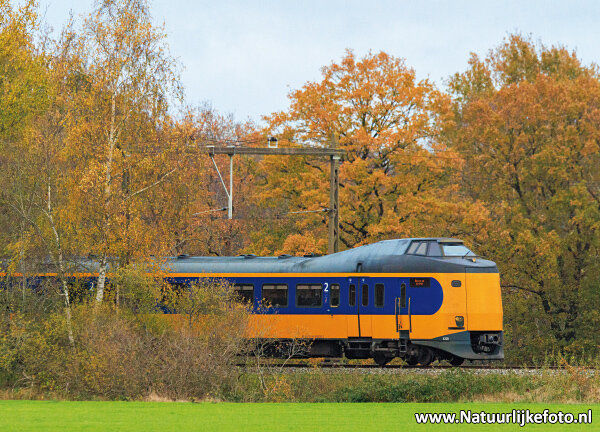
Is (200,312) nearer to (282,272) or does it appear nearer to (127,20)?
(282,272)

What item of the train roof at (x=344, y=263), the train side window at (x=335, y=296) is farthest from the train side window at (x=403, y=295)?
the train side window at (x=335, y=296)

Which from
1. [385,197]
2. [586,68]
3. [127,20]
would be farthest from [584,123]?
[127,20]

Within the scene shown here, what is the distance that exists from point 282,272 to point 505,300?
19.6 m

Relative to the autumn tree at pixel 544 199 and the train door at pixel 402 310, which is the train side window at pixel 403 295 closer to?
the train door at pixel 402 310

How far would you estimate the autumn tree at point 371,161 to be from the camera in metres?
38.7

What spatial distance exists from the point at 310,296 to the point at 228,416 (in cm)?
1034

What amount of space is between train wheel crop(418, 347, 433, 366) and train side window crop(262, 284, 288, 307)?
4451 mm

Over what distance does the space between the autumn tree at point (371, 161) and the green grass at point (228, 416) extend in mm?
18977

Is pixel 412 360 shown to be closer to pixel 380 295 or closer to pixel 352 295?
pixel 380 295

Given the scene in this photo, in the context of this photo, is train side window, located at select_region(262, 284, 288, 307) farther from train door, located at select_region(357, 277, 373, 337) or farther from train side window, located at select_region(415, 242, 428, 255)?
train side window, located at select_region(415, 242, 428, 255)

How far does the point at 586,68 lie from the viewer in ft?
157

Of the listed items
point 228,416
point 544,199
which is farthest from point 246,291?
point 544,199

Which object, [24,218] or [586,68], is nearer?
[24,218]

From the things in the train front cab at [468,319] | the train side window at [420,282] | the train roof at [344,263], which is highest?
the train roof at [344,263]
